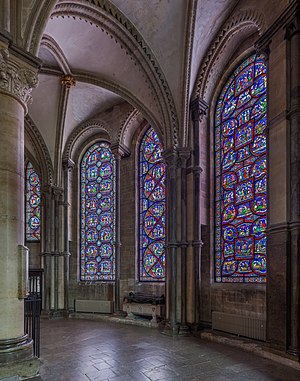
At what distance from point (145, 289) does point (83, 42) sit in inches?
299

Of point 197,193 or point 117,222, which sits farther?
point 117,222

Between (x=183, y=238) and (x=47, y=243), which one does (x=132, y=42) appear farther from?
(x=47, y=243)

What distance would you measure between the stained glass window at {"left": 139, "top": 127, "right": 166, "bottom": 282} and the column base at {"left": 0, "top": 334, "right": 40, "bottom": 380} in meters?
6.29

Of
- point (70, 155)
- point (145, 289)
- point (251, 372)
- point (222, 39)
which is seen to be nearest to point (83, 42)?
point (222, 39)

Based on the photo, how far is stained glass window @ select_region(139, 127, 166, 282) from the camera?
11.3 m

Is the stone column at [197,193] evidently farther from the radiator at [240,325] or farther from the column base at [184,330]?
the radiator at [240,325]

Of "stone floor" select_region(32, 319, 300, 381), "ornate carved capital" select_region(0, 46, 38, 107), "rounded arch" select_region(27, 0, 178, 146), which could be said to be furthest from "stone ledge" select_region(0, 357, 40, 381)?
"rounded arch" select_region(27, 0, 178, 146)

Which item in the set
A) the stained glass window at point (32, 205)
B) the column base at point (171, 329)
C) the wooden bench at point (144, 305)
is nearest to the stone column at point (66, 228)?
the stained glass window at point (32, 205)

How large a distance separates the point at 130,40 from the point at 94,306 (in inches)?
341

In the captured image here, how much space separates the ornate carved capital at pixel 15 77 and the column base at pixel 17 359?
3603mm

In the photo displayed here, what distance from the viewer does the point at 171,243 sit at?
29.5 feet

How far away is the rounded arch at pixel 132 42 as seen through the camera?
7.92m

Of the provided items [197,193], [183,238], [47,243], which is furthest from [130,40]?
[47,243]

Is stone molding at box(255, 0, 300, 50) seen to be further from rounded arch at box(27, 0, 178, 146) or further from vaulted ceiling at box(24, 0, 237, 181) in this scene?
rounded arch at box(27, 0, 178, 146)
